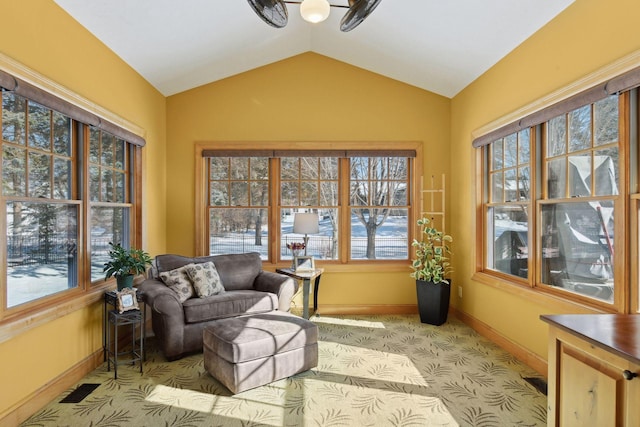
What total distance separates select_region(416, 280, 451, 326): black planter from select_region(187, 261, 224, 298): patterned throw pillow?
7.65ft

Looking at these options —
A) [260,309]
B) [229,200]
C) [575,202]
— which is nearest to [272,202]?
[229,200]

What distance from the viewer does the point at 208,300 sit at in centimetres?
365

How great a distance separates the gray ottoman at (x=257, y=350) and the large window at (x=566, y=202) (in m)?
2.10

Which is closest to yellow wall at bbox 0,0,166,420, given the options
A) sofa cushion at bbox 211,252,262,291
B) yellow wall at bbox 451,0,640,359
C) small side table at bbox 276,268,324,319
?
sofa cushion at bbox 211,252,262,291

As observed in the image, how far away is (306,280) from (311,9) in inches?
108

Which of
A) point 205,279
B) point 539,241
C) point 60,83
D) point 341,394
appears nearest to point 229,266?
point 205,279

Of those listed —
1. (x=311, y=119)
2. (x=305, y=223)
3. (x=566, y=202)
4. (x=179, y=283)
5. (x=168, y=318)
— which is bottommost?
(x=168, y=318)

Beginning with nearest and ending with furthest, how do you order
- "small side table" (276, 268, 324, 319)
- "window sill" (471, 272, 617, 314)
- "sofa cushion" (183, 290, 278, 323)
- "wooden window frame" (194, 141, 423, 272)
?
"window sill" (471, 272, 617, 314), "sofa cushion" (183, 290, 278, 323), "small side table" (276, 268, 324, 319), "wooden window frame" (194, 141, 423, 272)

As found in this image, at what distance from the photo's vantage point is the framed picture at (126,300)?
3164 millimetres

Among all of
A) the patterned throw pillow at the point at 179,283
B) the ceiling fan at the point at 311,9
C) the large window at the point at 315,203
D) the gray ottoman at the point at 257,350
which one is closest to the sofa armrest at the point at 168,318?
the patterned throw pillow at the point at 179,283

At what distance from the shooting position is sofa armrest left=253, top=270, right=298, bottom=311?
4062 millimetres

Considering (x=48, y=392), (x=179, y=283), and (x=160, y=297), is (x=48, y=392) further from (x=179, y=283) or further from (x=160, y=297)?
(x=179, y=283)

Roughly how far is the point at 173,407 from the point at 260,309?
134 cm

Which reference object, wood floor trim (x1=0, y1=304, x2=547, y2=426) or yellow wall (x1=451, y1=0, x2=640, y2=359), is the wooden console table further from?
wood floor trim (x1=0, y1=304, x2=547, y2=426)
